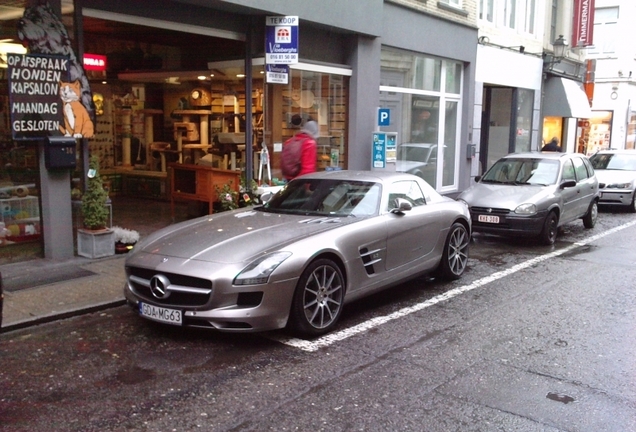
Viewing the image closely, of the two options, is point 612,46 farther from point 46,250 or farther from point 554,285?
point 46,250

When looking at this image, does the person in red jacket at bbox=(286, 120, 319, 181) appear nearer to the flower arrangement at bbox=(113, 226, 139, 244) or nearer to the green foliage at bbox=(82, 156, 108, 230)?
the flower arrangement at bbox=(113, 226, 139, 244)

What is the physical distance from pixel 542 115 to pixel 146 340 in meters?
19.0

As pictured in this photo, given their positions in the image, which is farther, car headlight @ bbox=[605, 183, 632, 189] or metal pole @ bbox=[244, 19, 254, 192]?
car headlight @ bbox=[605, 183, 632, 189]

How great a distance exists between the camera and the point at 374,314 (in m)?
6.47

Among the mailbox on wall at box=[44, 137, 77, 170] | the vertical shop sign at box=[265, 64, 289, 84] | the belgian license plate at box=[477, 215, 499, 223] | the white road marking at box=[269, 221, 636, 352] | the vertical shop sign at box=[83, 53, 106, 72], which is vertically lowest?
the white road marking at box=[269, 221, 636, 352]

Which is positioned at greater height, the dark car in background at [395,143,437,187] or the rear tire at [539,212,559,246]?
the dark car in background at [395,143,437,187]

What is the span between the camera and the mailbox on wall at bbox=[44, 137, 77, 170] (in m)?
7.87

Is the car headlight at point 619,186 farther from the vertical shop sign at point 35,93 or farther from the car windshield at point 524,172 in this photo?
the vertical shop sign at point 35,93

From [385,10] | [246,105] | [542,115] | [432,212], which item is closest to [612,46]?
[542,115]

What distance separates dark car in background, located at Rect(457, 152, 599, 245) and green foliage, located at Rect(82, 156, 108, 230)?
19.6 ft

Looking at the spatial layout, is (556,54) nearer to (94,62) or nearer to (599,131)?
(599,131)

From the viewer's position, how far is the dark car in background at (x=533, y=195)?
33.5ft

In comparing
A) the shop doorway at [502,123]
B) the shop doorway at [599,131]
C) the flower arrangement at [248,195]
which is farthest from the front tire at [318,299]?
the shop doorway at [599,131]

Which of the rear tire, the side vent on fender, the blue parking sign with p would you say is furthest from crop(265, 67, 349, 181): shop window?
the side vent on fender
